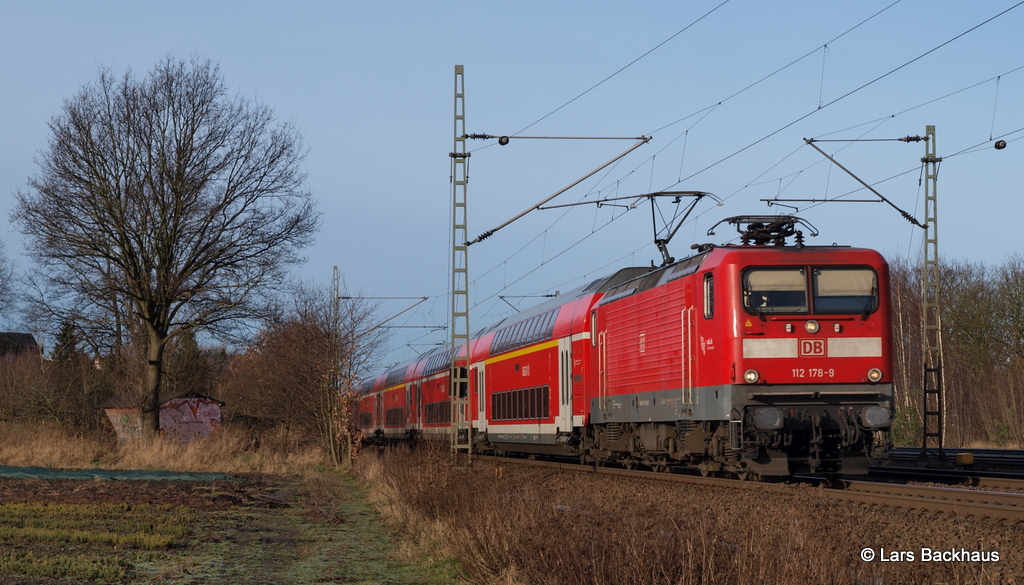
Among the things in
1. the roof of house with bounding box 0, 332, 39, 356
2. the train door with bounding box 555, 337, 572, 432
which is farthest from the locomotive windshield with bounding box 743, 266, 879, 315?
the roof of house with bounding box 0, 332, 39, 356

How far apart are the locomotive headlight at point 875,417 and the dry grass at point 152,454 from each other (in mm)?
18443

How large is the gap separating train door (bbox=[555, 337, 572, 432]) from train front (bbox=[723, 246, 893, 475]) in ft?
27.1

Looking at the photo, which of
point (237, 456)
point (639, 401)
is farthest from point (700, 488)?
point (237, 456)

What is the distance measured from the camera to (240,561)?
37.2 feet

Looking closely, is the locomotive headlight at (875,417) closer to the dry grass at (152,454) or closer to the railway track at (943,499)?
the railway track at (943,499)

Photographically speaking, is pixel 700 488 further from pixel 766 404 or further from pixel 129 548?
pixel 129 548

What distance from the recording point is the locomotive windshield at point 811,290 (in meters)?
15.6

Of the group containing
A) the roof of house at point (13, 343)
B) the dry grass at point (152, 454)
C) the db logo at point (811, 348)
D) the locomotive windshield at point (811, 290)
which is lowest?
the dry grass at point (152, 454)

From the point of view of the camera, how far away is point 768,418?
1510 cm

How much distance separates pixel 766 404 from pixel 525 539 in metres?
7.43

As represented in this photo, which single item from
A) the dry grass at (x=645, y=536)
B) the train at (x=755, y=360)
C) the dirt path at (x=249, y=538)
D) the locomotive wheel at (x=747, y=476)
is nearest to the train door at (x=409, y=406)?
Result: the dirt path at (x=249, y=538)

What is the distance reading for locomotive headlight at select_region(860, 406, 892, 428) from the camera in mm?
15047

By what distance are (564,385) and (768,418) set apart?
369 inches

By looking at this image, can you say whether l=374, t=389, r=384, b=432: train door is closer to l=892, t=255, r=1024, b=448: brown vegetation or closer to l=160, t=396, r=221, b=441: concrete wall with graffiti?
l=160, t=396, r=221, b=441: concrete wall with graffiti
